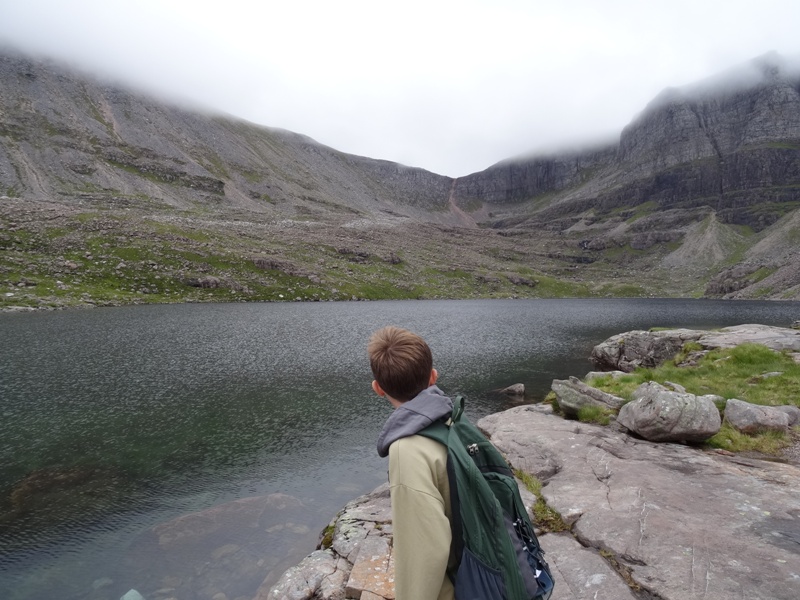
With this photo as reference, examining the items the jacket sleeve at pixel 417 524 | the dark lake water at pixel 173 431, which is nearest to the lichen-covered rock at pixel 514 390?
the dark lake water at pixel 173 431

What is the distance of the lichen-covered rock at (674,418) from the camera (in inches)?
713

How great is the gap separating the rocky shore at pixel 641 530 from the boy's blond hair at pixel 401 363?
24.9ft

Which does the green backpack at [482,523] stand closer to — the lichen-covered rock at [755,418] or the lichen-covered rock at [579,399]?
the lichen-covered rock at [755,418]

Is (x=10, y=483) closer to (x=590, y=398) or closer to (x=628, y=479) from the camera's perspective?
(x=628, y=479)

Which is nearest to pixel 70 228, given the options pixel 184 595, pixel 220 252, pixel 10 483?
pixel 220 252

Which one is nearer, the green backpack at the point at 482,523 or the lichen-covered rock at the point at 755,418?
the green backpack at the point at 482,523

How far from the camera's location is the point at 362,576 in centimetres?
1102

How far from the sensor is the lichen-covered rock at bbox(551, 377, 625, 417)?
24180mm

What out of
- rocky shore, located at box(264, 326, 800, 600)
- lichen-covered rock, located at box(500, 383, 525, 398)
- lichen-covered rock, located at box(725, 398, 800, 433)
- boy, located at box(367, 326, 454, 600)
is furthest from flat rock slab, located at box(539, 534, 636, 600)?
lichen-covered rock, located at box(500, 383, 525, 398)

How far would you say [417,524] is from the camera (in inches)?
151

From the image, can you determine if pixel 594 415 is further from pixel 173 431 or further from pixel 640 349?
pixel 640 349

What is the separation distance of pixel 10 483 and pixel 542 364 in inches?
1828

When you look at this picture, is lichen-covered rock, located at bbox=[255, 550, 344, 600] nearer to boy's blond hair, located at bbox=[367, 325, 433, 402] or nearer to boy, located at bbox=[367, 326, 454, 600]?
boy, located at bbox=[367, 326, 454, 600]

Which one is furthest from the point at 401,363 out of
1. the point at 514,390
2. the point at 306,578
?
the point at 514,390
